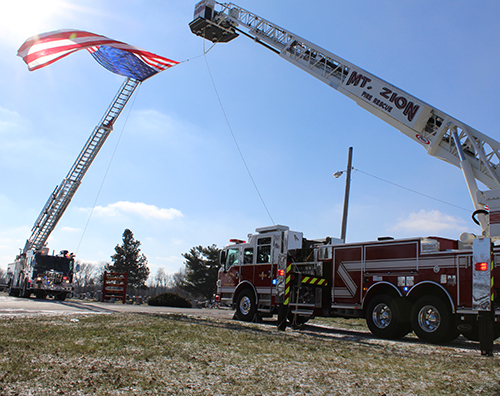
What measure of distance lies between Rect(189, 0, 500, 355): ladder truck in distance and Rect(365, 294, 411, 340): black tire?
0.03m

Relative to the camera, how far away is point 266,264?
16.1m

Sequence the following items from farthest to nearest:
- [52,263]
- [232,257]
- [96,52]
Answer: [52,263] → [96,52] → [232,257]

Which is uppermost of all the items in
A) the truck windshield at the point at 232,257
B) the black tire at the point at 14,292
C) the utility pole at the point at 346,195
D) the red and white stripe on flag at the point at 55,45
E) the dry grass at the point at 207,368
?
the red and white stripe on flag at the point at 55,45

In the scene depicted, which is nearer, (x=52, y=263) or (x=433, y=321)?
(x=433, y=321)

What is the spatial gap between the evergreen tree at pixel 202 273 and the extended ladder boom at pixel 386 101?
4298cm

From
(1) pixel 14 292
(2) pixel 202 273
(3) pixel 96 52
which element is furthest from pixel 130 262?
(3) pixel 96 52

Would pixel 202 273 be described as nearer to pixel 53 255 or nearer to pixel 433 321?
pixel 53 255

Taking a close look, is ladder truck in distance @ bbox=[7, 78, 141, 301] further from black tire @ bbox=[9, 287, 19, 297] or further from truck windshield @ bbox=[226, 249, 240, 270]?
truck windshield @ bbox=[226, 249, 240, 270]

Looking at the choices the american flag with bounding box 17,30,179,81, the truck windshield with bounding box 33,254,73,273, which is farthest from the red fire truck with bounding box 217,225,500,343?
the truck windshield with bounding box 33,254,73,273

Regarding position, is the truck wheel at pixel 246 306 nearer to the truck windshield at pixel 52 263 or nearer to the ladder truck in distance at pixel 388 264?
the ladder truck in distance at pixel 388 264

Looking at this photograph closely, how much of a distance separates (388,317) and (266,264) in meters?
5.38

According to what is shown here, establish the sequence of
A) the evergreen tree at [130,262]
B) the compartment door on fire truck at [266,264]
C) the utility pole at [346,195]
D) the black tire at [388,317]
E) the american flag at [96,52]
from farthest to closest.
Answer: the evergreen tree at [130,262], the utility pole at [346,195], the american flag at [96,52], the compartment door on fire truck at [266,264], the black tire at [388,317]

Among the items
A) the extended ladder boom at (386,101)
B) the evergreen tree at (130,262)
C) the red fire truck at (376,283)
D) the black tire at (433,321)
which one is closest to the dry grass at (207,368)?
the black tire at (433,321)

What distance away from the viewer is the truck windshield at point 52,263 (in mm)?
26906
